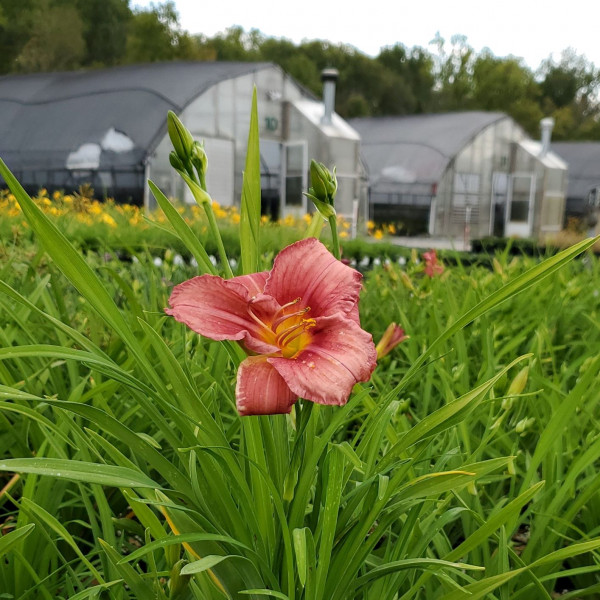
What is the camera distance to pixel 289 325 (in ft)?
2.10

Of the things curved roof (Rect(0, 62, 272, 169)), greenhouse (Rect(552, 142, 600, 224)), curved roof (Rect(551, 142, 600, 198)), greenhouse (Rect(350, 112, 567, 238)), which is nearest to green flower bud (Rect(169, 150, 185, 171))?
curved roof (Rect(0, 62, 272, 169))

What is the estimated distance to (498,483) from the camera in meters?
Result: 1.17

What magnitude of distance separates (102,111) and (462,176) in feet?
29.1

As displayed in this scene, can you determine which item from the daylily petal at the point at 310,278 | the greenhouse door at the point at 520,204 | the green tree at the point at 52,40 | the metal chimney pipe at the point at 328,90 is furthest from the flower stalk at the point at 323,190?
the green tree at the point at 52,40

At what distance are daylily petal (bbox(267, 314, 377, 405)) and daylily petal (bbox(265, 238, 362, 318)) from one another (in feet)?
0.12

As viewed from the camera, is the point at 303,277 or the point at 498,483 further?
the point at 498,483

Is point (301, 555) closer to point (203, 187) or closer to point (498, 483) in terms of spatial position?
point (203, 187)

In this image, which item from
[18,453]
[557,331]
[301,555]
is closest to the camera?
[301,555]

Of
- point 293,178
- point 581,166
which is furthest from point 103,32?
point 581,166

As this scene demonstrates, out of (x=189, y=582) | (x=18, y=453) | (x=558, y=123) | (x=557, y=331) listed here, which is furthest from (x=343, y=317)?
(x=558, y=123)

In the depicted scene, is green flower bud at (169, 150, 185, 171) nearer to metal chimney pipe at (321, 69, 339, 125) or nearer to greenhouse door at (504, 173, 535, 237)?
metal chimney pipe at (321, 69, 339, 125)

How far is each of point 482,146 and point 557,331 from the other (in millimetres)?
15681

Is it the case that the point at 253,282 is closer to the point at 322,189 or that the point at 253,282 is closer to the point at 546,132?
the point at 322,189

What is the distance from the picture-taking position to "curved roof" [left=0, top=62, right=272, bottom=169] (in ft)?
35.6
